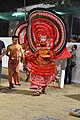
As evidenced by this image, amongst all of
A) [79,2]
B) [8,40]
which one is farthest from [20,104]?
[79,2]

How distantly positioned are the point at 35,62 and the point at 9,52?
4.09ft

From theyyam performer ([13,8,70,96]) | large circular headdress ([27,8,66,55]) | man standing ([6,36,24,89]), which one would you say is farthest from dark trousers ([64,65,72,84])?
large circular headdress ([27,8,66,55])

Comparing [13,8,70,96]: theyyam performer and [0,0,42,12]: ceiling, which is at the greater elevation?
[0,0,42,12]: ceiling

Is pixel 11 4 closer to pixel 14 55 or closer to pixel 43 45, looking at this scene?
pixel 14 55

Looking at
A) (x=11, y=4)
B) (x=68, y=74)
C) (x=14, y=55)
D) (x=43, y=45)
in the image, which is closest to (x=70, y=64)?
(x=68, y=74)

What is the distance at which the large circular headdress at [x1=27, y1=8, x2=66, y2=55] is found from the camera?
9.64 m

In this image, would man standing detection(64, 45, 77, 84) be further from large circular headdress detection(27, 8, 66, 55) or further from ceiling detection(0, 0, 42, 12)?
ceiling detection(0, 0, 42, 12)

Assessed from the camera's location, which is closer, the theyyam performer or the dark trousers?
the theyyam performer

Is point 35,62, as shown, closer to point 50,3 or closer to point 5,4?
point 50,3

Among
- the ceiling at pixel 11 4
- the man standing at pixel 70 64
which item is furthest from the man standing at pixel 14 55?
the ceiling at pixel 11 4

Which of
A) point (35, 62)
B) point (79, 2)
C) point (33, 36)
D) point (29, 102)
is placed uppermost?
point (79, 2)

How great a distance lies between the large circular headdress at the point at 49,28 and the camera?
31.6 ft

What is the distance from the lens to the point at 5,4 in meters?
28.7

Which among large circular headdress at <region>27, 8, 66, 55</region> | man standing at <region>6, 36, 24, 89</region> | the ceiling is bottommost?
man standing at <region>6, 36, 24, 89</region>
